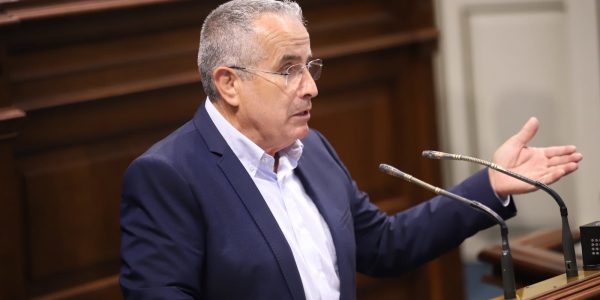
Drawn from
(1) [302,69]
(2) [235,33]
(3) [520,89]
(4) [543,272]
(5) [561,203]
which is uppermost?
(2) [235,33]

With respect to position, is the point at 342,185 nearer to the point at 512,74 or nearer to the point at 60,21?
the point at 60,21

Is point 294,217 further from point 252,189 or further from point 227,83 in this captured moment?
point 227,83

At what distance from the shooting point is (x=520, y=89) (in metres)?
4.92

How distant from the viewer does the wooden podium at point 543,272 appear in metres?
2.12

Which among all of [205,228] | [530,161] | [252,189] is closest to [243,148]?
[252,189]

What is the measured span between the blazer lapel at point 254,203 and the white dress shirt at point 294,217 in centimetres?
3

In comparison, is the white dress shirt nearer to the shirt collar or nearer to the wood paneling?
the shirt collar

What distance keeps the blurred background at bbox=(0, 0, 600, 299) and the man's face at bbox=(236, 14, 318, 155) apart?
2.65 feet

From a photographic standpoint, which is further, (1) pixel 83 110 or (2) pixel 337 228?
(1) pixel 83 110

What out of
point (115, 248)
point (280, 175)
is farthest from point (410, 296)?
point (280, 175)

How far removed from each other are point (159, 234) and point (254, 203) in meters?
0.24

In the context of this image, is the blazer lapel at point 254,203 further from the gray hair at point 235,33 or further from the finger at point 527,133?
the finger at point 527,133

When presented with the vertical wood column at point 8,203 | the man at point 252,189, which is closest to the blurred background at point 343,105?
the vertical wood column at point 8,203

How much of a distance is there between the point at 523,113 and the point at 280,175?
2673 mm
